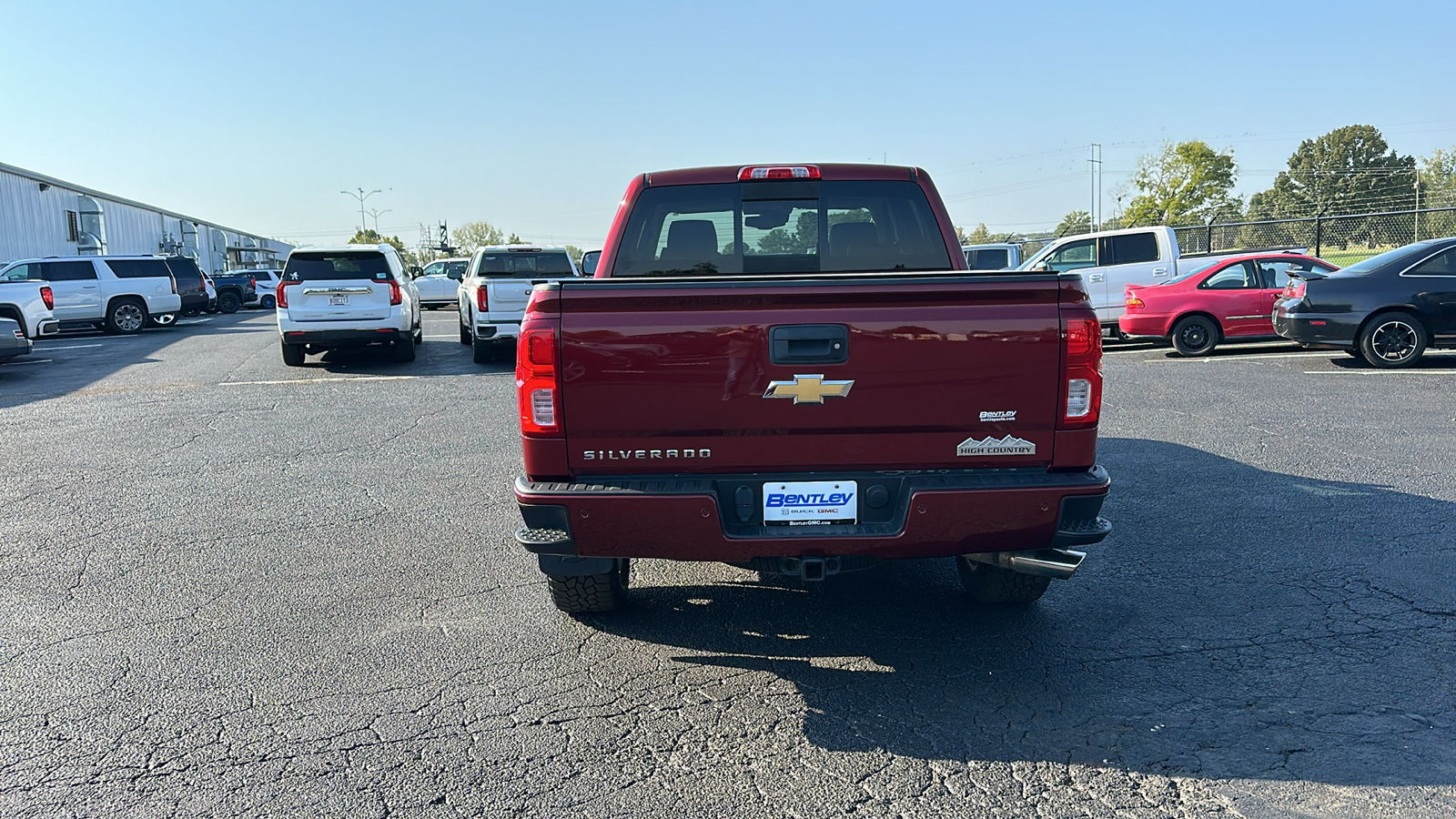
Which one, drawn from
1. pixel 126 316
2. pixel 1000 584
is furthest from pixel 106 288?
pixel 1000 584

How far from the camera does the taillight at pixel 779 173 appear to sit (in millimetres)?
5020

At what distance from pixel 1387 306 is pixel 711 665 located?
11226mm

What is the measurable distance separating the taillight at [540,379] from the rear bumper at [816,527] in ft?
0.77

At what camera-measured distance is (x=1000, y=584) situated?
4.41 m

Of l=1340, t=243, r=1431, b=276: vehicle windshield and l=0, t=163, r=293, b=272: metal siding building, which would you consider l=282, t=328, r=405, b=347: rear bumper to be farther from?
l=0, t=163, r=293, b=272: metal siding building

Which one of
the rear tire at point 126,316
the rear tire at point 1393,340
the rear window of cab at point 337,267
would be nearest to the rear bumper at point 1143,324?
the rear tire at point 1393,340

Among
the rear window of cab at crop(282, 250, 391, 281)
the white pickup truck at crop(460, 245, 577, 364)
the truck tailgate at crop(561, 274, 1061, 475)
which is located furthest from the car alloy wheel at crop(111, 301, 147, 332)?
the truck tailgate at crop(561, 274, 1061, 475)

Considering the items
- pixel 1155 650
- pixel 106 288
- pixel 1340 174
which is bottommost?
pixel 1155 650

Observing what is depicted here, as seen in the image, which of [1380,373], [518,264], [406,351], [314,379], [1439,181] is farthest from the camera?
[1439,181]

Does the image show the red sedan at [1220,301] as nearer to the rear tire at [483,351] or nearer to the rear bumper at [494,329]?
the rear bumper at [494,329]

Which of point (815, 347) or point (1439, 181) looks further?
point (1439, 181)

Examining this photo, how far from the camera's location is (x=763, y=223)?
5145 mm

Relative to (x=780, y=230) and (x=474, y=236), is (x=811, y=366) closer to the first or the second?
(x=780, y=230)

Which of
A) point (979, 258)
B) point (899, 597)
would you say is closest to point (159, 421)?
point (899, 597)
